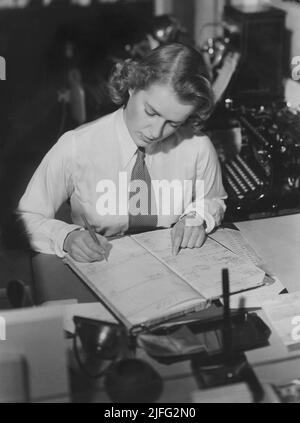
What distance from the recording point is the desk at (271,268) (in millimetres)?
1139

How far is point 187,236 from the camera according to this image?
1545 mm

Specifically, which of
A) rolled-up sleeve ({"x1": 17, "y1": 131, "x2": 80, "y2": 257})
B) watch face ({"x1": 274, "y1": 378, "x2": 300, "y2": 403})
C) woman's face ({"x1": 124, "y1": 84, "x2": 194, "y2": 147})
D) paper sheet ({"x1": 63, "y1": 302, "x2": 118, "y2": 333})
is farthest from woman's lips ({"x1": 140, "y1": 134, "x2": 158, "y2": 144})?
watch face ({"x1": 274, "y1": 378, "x2": 300, "y2": 403})

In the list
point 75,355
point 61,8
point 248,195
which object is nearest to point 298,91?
point 248,195

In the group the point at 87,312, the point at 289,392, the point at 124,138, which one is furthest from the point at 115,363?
the point at 124,138

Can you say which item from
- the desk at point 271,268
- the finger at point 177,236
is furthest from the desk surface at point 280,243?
the finger at point 177,236

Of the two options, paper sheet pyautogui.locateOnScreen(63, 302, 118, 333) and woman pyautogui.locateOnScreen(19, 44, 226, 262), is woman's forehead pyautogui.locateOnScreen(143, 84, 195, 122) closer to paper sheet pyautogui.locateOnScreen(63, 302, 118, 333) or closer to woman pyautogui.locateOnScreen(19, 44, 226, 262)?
woman pyautogui.locateOnScreen(19, 44, 226, 262)

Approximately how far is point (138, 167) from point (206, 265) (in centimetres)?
45

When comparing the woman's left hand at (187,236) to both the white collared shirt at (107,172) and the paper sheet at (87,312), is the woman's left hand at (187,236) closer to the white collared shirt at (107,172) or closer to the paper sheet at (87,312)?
the white collared shirt at (107,172)

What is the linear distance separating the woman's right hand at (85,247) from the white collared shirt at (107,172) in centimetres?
13

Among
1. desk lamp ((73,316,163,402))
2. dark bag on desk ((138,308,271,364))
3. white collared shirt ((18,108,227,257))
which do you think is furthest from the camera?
white collared shirt ((18,108,227,257))

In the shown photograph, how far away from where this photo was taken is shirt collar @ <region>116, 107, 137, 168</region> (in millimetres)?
1739

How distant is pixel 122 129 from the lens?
1.74 meters

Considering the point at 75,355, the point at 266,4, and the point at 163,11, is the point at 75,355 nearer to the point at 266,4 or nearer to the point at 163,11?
the point at 266,4

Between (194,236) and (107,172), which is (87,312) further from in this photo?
(107,172)
